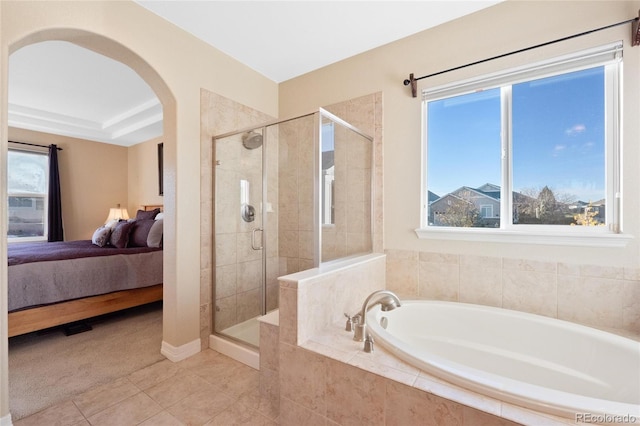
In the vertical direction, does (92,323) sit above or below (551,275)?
below

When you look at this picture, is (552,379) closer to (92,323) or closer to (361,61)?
(361,61)

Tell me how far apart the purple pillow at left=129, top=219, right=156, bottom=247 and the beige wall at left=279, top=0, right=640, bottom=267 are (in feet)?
7.99

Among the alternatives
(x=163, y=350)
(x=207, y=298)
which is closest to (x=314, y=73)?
(x=207, y=298)

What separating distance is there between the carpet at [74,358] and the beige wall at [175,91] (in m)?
0.38

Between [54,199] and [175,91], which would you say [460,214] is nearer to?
[175,91]

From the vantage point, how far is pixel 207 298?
2.37 metres

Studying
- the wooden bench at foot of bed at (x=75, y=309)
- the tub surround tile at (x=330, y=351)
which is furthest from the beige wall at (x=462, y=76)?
the wooden bench at foot of bed at (x=75, y=309)

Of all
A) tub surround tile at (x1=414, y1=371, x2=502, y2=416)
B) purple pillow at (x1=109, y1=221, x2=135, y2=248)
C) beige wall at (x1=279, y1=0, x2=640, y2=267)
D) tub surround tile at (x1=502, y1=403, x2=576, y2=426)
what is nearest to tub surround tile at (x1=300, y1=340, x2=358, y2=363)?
tub surround tile at (x1=414, y1=371, x2=502, y2=416)

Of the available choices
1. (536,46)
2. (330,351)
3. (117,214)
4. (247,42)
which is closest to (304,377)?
(330,351)

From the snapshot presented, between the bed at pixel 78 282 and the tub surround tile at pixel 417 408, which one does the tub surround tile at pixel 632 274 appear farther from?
the bed at pixel 78 282

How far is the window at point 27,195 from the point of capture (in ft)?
14.5

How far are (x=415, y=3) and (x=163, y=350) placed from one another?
3209 millimetres

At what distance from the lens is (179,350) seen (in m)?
2.16

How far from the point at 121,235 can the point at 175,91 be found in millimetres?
2078
